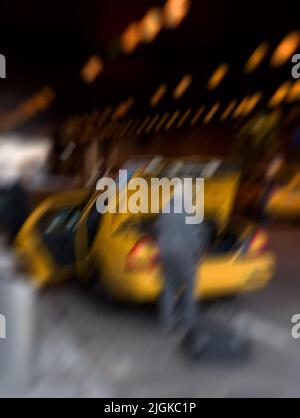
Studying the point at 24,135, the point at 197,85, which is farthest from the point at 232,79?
the point at 24,135

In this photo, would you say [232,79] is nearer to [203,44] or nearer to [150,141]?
[203,44]

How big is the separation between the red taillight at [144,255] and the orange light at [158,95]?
6.01 meters

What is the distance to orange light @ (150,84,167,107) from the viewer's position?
965cm

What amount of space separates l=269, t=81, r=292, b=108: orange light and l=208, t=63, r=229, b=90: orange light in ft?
Result: 4.29

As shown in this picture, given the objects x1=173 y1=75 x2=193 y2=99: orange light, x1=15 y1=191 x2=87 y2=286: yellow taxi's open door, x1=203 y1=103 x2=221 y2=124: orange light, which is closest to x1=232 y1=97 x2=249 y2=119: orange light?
x1=203 y1=103 x2=221 y2=124: orange light

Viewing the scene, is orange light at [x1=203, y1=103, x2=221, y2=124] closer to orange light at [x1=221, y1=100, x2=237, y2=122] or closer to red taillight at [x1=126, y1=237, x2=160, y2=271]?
orange light at [x1=221, y1=100, x2=237, y2=122]

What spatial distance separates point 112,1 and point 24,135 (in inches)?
73.3

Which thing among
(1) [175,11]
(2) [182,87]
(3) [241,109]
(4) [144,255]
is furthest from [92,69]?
(4) [144,255]

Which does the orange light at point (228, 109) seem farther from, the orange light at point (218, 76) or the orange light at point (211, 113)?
the orange light at point (218, 76)

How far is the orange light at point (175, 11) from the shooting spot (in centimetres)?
611

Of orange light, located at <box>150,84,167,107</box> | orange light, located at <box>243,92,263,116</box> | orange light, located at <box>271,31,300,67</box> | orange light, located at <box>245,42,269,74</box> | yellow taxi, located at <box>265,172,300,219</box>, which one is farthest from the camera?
orange light, located at <box>243,92,263,116</box>

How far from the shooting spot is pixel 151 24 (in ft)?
21.9

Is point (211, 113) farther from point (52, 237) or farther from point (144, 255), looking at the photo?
point (144, 255)

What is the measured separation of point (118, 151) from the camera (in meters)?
5.19
